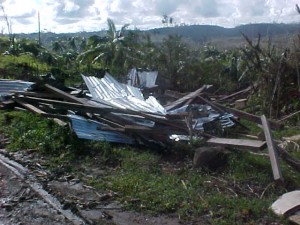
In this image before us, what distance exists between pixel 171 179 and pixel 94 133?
2363 mm

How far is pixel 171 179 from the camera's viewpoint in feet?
Result: 23.1

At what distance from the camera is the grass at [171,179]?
5.96 m

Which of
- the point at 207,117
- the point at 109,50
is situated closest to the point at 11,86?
the point at 109,50

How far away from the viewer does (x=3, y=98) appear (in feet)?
41.0

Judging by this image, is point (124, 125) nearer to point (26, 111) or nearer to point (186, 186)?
point (186, 186)

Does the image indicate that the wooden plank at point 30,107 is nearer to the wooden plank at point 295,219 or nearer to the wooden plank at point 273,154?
the wooden plank at point 273,154

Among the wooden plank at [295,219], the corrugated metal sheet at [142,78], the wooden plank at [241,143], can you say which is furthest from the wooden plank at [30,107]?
the wooden plank at [295,219]

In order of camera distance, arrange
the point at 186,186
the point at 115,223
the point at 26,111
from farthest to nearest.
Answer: the point at 26,111, the point at 186,186, the point at 115,223

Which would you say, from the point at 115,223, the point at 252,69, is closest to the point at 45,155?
the point at 115,223

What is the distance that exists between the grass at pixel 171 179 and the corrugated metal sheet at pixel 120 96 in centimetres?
141

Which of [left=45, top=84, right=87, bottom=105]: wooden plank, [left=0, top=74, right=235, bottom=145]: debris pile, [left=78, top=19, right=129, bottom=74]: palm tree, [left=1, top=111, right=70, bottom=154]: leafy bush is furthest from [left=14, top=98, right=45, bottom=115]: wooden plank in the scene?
[left=78, top=19, right=129, bottom=74]: palm tree

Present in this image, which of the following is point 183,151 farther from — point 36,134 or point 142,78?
point 142,78

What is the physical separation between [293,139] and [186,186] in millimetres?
3364

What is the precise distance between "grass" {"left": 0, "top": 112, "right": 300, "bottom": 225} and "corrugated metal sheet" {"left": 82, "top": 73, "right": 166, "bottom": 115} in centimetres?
A: 141
